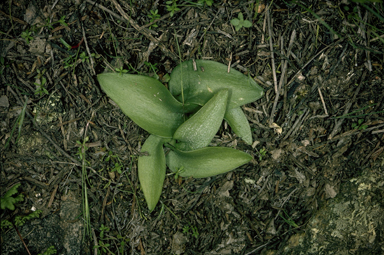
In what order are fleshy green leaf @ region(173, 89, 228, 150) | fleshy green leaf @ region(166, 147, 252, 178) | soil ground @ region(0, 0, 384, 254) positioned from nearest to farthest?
fleshy green leaf @ region(173, 89, 228, 150) → fleshy green leaf @ region(166, 147, 252, 178) → soil ground @ region(0, 0, 384, 254)

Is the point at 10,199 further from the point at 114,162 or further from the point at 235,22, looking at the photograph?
the point at 235,22

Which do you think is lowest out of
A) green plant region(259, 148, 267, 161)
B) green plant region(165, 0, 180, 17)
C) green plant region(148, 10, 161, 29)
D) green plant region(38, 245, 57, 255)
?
green plant region(38, 245, 57, 255)

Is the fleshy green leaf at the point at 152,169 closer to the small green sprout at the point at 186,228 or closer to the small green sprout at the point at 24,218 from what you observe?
the small green sprout at the point at 186,228

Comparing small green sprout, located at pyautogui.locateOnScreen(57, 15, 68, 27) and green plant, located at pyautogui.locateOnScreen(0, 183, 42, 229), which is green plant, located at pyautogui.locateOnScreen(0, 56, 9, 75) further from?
green plant, located at pyautogui.locateOnScreen(0, 183, 42, 229)

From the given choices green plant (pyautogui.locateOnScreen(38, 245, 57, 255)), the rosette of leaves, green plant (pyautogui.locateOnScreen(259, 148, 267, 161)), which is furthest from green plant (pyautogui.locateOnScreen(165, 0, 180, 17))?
green plant (pyautogui.locateOnScreen(38, 245, 57, 255))

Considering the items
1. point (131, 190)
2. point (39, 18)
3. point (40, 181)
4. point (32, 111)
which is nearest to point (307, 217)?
point (131, 190)

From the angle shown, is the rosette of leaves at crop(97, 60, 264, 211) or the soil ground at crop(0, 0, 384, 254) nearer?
the rosette of leaves at crop(97, 60, 264, 211)

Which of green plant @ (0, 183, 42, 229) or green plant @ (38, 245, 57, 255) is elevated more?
green plant @ (0, 183, 42, 229)
